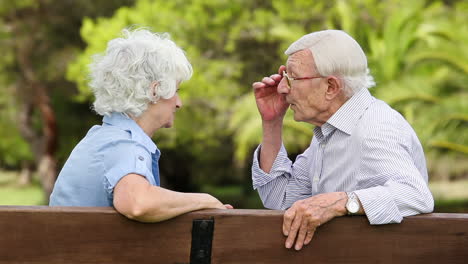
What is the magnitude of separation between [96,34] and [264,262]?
17027 mm

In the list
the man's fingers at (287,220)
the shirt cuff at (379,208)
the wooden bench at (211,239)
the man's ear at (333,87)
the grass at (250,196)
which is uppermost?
the grass at (250,196)

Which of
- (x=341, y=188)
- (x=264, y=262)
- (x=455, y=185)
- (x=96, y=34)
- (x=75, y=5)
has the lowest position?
(x=264, y=262)

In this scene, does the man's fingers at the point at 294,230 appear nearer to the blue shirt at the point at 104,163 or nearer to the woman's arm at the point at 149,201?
the woman's arm at the point at 149,201

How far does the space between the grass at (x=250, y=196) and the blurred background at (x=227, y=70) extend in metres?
0.07

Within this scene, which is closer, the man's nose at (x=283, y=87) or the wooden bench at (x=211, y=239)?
the wooden bench at (x=211, y=239)

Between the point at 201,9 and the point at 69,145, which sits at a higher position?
the point at 201,9

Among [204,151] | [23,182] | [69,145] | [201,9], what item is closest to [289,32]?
[201,9]

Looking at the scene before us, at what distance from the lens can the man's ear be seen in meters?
2.88

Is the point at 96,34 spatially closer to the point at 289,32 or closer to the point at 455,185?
the point at 289,32

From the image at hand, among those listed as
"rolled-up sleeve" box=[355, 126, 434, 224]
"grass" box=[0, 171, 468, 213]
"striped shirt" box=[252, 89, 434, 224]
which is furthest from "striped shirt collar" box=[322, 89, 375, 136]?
"grass" box=[0, 171, 468, 213]

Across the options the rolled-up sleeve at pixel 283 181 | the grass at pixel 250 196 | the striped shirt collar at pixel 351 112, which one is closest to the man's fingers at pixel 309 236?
the striped shirt collar at pixel 351 112

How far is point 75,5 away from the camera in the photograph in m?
24.1

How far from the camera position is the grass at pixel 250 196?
2043 centimetres

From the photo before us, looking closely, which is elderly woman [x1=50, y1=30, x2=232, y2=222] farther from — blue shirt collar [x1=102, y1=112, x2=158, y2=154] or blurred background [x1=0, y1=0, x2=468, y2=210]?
blurred background [x1=0, y1=0, x2=468, y2=210]
